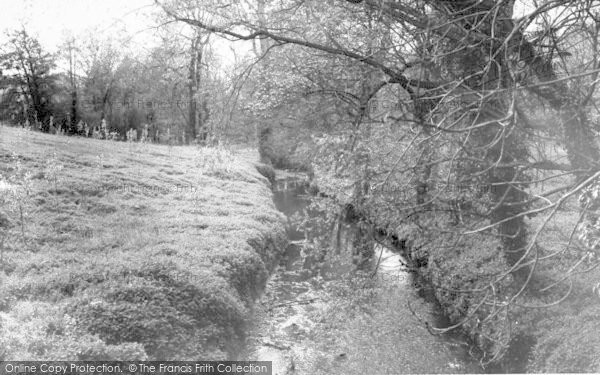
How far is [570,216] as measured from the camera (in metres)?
15.5

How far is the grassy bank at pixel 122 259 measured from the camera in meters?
8.10

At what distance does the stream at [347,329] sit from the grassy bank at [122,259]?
2.63ft

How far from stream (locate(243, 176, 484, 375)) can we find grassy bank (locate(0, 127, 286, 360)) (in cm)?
80

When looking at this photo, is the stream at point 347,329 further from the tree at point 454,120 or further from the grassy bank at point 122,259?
the tree at point 454,120

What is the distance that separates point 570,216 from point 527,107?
8264mm

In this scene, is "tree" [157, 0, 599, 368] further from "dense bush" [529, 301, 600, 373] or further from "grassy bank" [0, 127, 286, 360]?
"grassy bank" [0, 127, 286, 360]

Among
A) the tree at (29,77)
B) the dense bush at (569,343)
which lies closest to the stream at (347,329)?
the dense bush at (569,343)

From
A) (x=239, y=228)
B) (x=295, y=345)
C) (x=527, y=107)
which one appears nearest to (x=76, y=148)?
(x=239, y=228)

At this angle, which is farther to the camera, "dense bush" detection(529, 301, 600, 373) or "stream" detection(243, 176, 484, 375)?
"stream" detection(243, 176, 484, 375)

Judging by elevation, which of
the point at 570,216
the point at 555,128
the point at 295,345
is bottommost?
the point at 295,345

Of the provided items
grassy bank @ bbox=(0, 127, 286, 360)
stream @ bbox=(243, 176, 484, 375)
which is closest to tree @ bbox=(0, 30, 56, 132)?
grassy bank @ bbox=(0, 127, 286, 360)

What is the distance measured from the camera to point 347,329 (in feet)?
35.4

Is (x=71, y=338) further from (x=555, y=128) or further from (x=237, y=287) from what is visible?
(x=555, y=128)

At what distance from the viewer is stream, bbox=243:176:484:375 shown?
9.41m
